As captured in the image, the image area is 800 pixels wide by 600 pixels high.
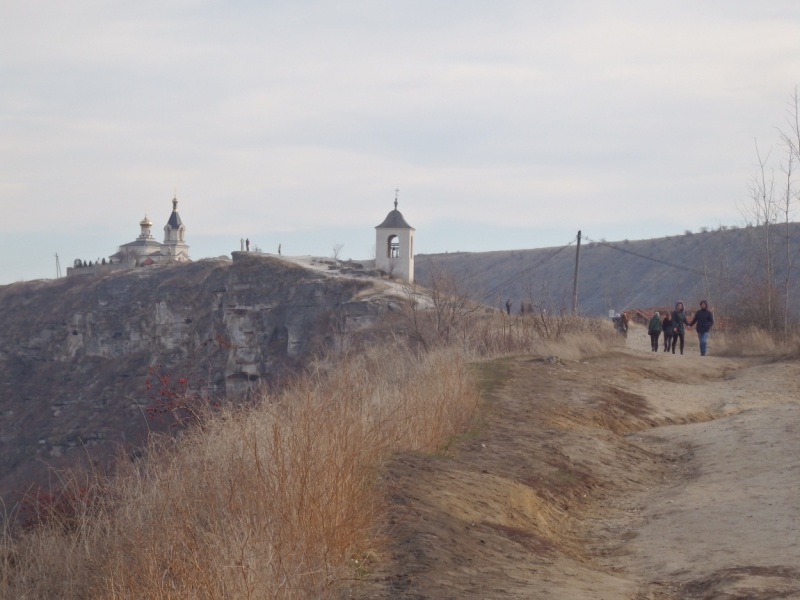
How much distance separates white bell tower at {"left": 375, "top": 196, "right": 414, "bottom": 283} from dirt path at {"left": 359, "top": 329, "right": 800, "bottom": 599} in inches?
1768

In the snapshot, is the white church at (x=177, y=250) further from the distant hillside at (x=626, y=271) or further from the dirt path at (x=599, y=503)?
the dirt path at (x=599, y=503)

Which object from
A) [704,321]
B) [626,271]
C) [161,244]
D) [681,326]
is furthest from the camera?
[161,244]

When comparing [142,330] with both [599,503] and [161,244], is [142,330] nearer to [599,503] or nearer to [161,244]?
[161,244]

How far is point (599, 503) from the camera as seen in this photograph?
872 cm

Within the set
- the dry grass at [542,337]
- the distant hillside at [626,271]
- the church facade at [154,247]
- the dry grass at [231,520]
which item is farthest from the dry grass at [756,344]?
the church facade at [154,247]

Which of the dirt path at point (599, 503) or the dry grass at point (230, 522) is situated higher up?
the dry grass at point (230, 522)

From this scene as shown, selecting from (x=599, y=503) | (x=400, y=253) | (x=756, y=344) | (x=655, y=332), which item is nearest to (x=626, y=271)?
(x=400, y=253)

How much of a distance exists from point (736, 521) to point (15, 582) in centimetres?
538

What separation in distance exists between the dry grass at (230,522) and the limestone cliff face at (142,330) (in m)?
41.7

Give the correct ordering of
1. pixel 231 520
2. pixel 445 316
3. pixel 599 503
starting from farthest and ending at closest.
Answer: pixel 445 316, pixel 599 503, pixel 231 520

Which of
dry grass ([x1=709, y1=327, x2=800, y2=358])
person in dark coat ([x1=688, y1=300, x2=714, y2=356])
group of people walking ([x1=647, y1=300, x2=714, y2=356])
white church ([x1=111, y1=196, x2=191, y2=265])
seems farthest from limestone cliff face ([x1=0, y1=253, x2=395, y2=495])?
person in dark coat ([x1=688, y1=300, x2=714, y2=356])

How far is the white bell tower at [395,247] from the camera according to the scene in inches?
2319

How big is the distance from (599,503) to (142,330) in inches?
2560

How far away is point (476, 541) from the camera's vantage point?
6.15 meters
